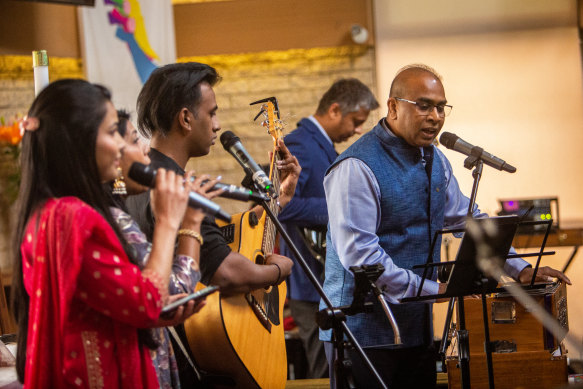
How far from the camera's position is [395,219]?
268 cm

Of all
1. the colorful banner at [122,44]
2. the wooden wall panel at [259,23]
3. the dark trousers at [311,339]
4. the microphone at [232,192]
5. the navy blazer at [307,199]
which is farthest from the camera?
the wooden wall panel at [259,23]

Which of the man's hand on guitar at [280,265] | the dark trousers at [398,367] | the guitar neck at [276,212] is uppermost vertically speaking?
the guitar neck at [276,212]

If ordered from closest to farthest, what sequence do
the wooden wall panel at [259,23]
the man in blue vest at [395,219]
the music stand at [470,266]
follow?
the music stand at [470,266] → the man in blue vest at [395,219] → the wooden wall panel at [259,23]

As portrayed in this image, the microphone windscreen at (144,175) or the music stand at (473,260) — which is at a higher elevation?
the microphone windscreen at (144,175)

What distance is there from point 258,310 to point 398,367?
561 mm

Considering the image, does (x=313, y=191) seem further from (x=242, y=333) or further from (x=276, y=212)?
(x=242, y=333)

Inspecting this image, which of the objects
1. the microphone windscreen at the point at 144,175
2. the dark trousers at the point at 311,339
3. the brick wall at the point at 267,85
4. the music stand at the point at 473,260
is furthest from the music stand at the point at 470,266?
the brick wall at the point at 267,85

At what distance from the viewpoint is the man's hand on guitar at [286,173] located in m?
2.96

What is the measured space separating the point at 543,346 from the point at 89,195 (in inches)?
69.5

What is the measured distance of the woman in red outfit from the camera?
1.59m

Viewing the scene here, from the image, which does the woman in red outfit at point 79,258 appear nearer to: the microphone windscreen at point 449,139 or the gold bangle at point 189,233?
the gold bangle at point 189,233

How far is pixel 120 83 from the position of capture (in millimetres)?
4914

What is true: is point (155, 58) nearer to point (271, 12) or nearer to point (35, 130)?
point (271, 12)

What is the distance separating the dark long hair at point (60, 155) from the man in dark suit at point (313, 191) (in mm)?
2253
